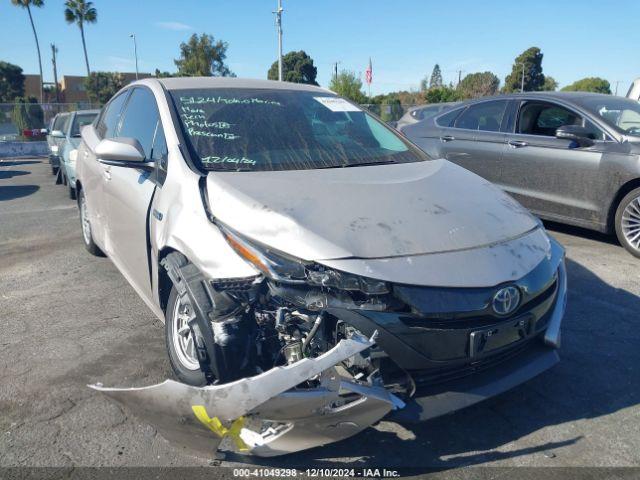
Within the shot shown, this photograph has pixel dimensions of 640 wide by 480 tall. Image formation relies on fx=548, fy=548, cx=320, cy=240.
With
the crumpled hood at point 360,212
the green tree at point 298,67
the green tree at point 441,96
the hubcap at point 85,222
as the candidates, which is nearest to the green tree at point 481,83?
the green tree at point 441,96

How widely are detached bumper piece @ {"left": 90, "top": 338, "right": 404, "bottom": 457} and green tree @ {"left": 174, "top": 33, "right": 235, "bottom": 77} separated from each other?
163ft

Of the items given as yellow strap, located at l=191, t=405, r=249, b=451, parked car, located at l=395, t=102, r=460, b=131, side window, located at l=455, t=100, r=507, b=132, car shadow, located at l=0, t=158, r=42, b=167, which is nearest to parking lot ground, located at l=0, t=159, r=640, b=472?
yellow strap, located at l=191, t=405, r=249, b=451

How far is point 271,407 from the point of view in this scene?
201cm

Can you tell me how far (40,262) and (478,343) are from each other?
15.9 ft

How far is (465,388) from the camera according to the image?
2.42 m

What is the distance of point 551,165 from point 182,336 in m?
4.82

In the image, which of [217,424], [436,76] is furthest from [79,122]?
[436,76]

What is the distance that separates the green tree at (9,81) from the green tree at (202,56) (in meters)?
23.4

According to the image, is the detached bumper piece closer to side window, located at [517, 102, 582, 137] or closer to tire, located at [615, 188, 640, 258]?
tire, located at [615, 188, 640, 258]

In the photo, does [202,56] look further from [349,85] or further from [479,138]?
[479,138]

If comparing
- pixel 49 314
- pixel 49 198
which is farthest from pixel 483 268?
pixel 49 198

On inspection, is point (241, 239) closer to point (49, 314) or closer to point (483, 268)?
point (483, 268)

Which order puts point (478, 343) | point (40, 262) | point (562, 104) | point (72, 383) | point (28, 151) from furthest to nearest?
1. point (28, 151)
2. point (562, 104)
3. point (40, 262)
4. point (72, 383)
5. point (478, 343)

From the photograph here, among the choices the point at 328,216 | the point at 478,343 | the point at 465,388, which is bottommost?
the point at 465,388
